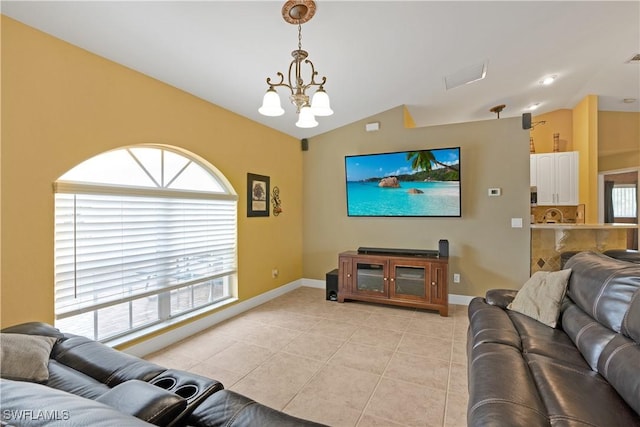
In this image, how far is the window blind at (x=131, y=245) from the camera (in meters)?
2.17

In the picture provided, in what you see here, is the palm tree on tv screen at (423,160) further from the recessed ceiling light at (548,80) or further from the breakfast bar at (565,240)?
the recessed ceiling light at (548,80)

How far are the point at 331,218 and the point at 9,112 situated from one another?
12.2ft

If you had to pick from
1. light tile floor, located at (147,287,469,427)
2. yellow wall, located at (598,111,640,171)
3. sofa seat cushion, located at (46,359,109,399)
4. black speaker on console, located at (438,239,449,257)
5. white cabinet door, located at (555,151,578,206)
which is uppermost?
yellow wall, located at (598,111,640,171)

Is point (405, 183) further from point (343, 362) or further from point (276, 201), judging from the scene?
point (343, 362)

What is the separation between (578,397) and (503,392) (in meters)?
0.31

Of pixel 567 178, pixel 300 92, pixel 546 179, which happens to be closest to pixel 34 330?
pixel 300 92

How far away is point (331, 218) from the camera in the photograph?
4805mm

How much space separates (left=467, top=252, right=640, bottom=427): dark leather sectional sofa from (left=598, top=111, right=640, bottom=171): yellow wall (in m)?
4.84

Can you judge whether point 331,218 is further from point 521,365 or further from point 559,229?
point 521,365

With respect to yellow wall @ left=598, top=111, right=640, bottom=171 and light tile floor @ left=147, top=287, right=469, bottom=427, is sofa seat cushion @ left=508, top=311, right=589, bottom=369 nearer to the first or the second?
light tile floor @ left=147, top=287, right=469, bottom=427

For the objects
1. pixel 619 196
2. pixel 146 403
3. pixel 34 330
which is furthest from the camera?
pixel 619 196

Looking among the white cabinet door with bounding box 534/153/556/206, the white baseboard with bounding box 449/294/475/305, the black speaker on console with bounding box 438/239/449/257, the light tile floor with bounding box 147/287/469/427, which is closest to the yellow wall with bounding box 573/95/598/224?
the white cabinet door with bounding box 534/153/556/206

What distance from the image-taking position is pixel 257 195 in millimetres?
3971

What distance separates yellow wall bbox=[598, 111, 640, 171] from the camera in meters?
5.39
